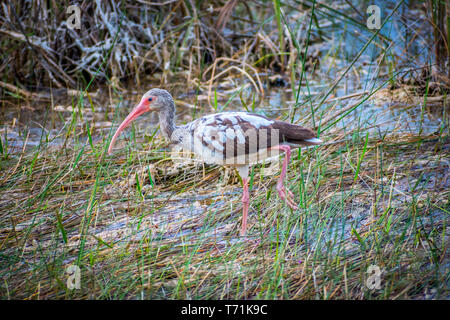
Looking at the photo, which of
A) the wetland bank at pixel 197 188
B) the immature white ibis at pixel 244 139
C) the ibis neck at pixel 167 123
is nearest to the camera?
the wetland bank at pixel 197 188

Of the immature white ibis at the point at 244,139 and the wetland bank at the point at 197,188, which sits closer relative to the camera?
the wetland bank at the point at 197,188

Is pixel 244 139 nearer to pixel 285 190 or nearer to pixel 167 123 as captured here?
pixel 285 190

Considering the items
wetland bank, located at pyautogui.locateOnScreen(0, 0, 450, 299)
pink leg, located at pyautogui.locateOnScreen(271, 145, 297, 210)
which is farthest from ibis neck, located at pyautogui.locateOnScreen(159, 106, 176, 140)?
pink leg, located at pyautogui.locateOnScreen(271, 145, 297, 210)

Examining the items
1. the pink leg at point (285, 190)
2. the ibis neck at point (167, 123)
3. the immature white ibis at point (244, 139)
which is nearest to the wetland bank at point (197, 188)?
the pink leg at point (285, 190)

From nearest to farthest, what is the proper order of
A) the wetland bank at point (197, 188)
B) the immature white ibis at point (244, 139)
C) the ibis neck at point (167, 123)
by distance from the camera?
the wetland bank at point (197, 188) → the immature white ibis at point (244, 139) → the ibis neck at point (167, 123)

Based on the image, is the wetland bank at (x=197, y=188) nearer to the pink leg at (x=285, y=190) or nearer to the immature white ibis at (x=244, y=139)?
the pink leg at (x=285, y=190)

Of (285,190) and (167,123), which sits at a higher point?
(167,123)

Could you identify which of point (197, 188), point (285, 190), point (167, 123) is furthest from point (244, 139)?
point (197, 188)

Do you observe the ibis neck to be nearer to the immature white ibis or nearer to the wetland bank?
the immature white ibis

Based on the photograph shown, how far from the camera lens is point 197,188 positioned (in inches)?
193

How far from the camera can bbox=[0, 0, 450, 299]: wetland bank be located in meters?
3.27

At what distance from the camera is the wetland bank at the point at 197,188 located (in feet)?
10.7

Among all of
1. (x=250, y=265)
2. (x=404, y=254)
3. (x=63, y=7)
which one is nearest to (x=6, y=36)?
(x=63, y=7)

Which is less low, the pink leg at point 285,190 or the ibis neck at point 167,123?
the ibis neck at point 167,123
